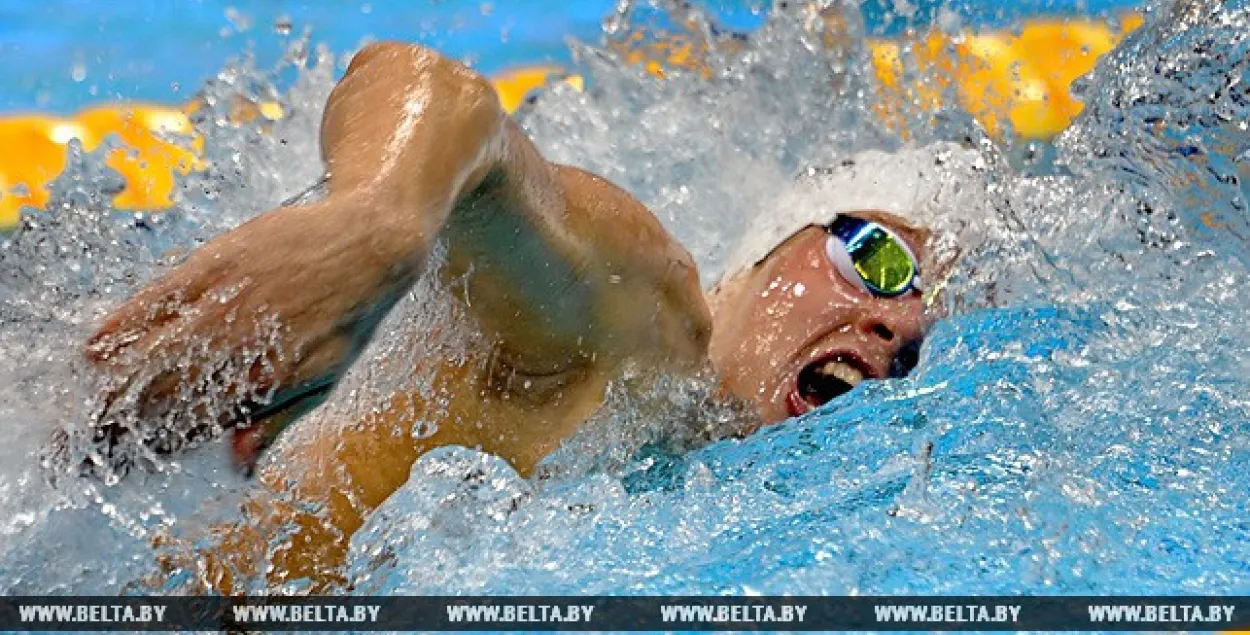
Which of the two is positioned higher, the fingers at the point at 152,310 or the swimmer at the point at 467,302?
the swimmer at the point at 467,302

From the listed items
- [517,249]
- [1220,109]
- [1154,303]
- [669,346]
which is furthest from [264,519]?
[1220,109]

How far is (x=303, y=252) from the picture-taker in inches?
34.4

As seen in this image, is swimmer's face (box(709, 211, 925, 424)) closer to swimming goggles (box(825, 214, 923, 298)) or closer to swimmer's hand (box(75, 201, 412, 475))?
swimming goggles (box(825, 214, 923, 298))

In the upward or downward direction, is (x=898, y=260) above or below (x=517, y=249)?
above

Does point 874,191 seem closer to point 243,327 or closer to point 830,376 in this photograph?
point 830,376

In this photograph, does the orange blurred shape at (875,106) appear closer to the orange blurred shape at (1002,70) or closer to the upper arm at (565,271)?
the orange blurred shape at (1002,70)

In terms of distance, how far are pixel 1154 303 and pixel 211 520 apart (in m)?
1.03

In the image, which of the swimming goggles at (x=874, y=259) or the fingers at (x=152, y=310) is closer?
the fingers at (x=152, y=310)

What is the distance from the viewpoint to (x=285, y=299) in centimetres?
87

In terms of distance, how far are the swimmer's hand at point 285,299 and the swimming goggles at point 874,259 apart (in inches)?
26.6

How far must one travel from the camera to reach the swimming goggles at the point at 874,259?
157cm

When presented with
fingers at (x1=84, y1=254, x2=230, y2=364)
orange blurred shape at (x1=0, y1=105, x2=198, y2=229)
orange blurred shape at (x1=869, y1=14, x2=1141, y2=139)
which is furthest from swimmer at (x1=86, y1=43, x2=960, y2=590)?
orange blurred shape at (x1=0, y1=105, x2=198, y2=229)

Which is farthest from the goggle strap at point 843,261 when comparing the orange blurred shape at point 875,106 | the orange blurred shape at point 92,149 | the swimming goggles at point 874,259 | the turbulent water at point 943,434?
the orange blurred shape at point 92,149

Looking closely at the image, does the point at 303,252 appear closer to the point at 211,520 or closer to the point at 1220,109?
the point at 211,520
